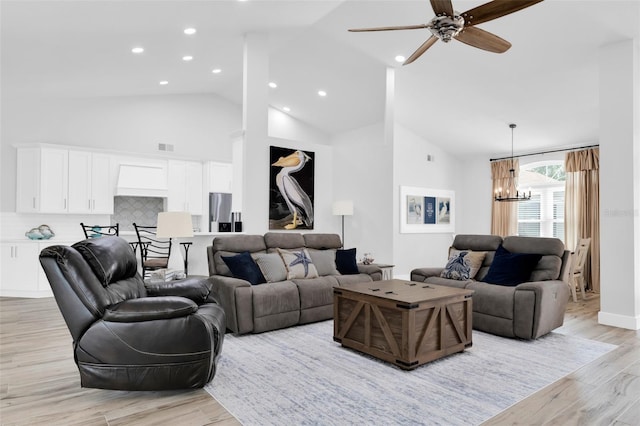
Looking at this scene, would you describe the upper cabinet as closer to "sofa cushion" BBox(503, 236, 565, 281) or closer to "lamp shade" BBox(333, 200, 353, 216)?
"lamp shade" BBox(333, 200, 353, 216)

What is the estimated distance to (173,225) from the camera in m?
4.16

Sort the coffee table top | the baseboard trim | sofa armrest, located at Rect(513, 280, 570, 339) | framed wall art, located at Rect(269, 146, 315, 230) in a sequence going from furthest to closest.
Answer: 1. framed wall art, located at Rect(269, 146, 315, 230)
2. the baseboard trim
3. sofa armrest, located at Rect(513, 280, 570, 339)
4. the coffee table top

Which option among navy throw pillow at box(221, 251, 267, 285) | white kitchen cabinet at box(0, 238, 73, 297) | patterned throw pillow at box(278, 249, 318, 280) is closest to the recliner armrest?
navy throw pillow at box(221, 251, 267, 285)

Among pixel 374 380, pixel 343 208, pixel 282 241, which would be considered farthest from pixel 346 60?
pixel 374 380

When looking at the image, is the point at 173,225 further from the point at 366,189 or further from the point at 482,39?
the point at 366,189

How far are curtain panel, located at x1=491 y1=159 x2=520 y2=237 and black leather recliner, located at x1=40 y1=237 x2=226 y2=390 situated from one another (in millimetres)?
7392

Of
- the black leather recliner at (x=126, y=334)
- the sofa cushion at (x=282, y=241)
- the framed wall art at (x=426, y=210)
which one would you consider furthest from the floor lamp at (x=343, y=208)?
the black leather recliner at (x=126, y=334)

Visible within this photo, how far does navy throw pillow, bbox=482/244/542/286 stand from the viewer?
173 inches

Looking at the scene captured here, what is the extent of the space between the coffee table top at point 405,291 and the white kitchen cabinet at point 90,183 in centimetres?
527

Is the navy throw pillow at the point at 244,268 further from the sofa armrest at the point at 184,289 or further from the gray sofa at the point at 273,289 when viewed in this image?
the sofa armrest at the point at 184,289

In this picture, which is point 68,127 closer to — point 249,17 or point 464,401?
point 249,17

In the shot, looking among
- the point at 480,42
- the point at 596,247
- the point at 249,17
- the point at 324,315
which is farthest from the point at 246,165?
the point at 596,247

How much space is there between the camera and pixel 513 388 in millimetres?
2865

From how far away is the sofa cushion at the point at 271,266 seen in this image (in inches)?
180
